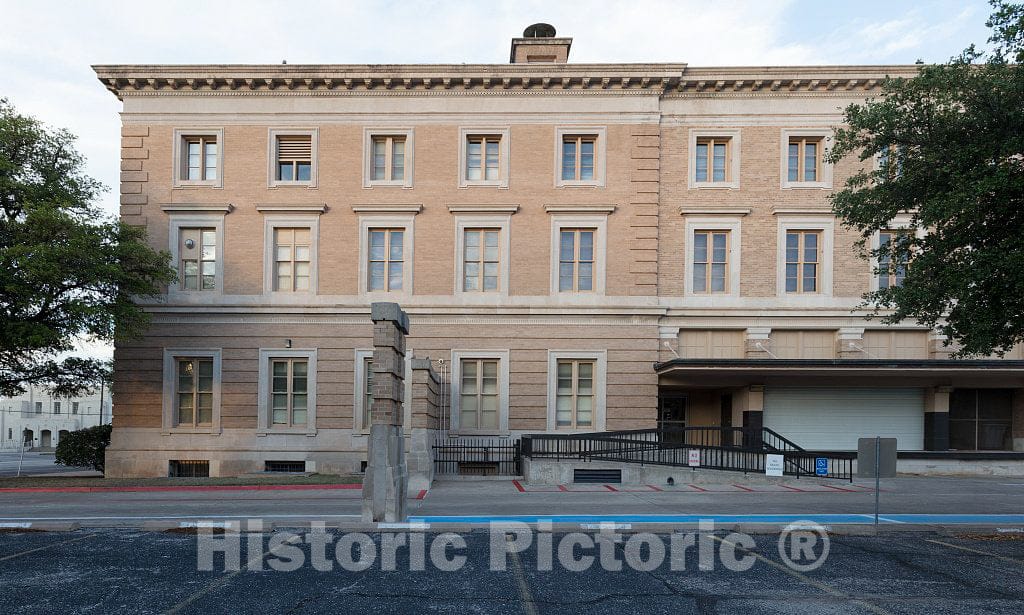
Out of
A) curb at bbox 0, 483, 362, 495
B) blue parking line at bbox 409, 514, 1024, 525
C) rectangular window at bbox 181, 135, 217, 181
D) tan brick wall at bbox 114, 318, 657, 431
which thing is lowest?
curb at bbox 0, 483, 362, 495

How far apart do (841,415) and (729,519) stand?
47.4 ft

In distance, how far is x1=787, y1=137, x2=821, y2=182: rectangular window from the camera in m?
25.6

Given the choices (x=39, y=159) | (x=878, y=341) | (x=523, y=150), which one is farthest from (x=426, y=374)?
(x=878, y=341)

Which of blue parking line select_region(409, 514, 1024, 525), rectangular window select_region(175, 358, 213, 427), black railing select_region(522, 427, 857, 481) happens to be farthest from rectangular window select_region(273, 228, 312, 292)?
blue parking line select_region(409, 514, 1024, 525)

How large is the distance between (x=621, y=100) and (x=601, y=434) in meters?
12.7

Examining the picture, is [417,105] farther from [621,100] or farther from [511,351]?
[511,351]

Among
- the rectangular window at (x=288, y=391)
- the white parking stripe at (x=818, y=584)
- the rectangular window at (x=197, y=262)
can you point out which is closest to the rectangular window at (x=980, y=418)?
the white parking stripe at (x=818, y=584)

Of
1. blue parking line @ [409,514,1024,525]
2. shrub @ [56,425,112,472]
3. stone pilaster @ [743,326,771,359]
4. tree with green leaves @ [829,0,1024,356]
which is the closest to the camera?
tree with green leaves @ [829,0,1024,356]

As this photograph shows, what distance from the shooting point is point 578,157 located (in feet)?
83.8

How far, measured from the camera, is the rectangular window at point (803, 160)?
25.6 m

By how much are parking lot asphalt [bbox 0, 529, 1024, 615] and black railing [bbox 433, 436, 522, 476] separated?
13.0 m

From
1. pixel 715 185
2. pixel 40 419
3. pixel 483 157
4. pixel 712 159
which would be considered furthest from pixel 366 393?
pixel 40 419

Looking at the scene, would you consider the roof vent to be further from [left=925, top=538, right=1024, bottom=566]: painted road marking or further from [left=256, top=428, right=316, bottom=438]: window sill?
[left=925, top=538, right=1024, bottom=566]: painted road marking

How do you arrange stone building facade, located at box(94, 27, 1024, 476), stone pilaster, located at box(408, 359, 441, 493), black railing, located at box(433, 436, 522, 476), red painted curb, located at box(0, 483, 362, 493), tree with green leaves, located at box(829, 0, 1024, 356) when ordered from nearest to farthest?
1. tree with green leaves, located at box(829, 0, 1024, 356)
2. stone pilaster, located at box(408, 359, 441, 493)
3. red painted curb, located at box(0, 483, 362, 493)
4. black railing, located at box(433, 436, 522, 476)
5. stone building facade, located at box(94, 27, 1024, 476)
